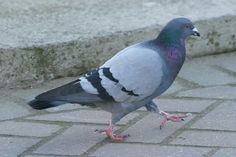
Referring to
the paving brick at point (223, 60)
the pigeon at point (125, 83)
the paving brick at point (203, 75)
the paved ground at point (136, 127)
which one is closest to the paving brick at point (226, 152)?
the paved ground at point (136, 127)

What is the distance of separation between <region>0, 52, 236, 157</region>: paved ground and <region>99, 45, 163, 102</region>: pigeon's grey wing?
300 millimetres

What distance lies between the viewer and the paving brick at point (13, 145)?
4.64m

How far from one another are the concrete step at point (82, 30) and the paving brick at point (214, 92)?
80 cm

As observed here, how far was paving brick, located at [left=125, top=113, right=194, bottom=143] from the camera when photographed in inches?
191

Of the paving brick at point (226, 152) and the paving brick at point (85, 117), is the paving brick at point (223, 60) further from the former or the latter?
the paving brick at point (226, 152)

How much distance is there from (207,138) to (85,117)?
88 centimetres

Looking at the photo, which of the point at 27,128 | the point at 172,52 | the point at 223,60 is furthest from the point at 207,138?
the point at 223,60

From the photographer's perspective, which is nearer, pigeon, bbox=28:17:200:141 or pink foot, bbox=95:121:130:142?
pigeon, bbox=28:17:200:141

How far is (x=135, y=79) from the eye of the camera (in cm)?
473

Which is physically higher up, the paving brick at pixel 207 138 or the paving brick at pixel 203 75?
the paving brick at pixel 203 75

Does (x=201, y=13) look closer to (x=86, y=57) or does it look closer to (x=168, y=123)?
(x=86, y=57)

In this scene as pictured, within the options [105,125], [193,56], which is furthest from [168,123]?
[193,56]

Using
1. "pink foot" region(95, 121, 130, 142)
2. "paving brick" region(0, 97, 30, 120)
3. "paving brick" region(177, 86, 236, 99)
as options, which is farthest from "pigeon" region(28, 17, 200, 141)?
"paving brick" region(177, 86, 236, 99)

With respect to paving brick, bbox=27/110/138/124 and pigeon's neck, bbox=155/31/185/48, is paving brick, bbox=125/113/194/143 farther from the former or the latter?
pigeon's neck, bbox=155/31/185/48
